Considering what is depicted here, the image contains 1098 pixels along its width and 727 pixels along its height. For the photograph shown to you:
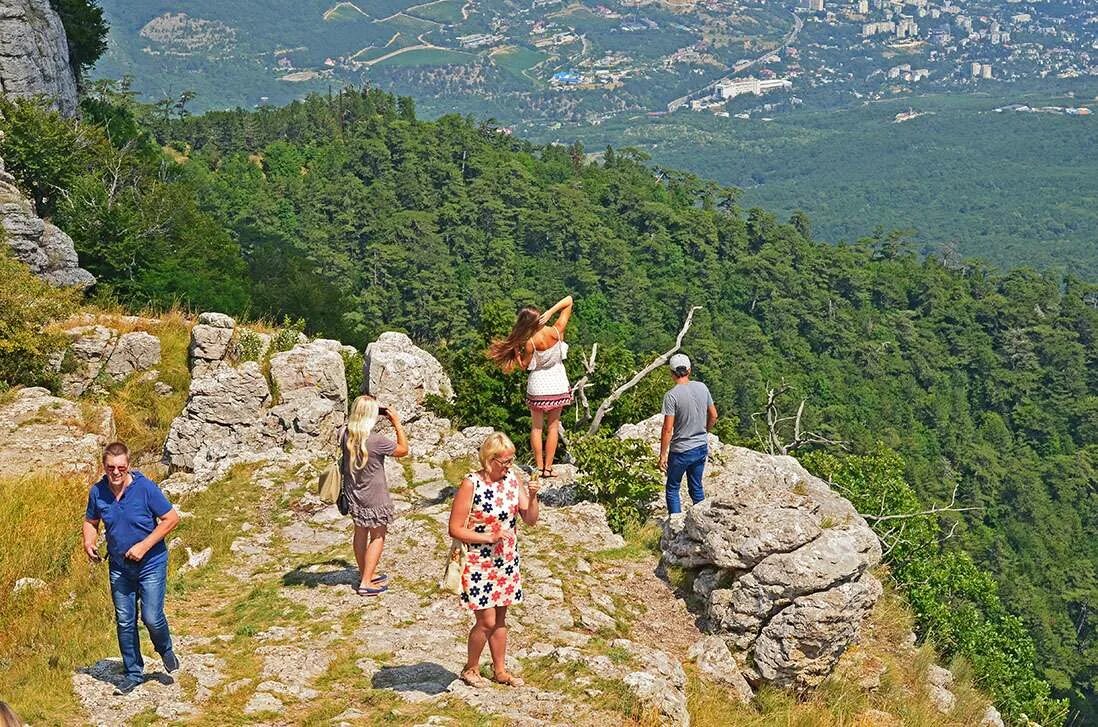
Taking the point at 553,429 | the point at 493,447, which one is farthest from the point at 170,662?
the point at 553,429

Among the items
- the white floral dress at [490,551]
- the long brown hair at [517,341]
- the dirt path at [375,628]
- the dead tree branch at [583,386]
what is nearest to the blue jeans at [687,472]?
the dirt path at [375,628]

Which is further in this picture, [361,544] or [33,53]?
[33,53]

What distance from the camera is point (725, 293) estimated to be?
304ft

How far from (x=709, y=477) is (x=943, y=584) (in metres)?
12.6

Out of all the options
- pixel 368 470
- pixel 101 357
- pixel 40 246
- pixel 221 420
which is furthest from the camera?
pixel 40 246

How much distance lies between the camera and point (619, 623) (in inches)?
362

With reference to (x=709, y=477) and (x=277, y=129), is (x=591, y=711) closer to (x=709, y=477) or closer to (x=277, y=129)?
(x=709, y=477)

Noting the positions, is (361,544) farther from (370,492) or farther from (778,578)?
(778,578)

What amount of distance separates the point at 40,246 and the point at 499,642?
569 inches

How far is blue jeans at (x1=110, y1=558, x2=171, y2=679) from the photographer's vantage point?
696cm

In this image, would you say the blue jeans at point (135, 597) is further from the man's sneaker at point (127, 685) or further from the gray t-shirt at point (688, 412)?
the gray t-shirt at point (688, 412)

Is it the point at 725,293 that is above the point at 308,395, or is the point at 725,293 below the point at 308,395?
below

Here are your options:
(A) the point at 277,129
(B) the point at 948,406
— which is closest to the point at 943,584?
(B) the point at 948,406

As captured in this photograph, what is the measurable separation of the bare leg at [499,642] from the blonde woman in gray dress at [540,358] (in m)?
3.97
